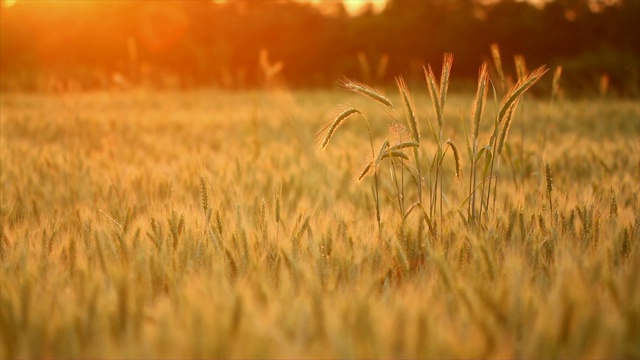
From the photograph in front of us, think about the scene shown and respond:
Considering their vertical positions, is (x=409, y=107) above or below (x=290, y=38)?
below

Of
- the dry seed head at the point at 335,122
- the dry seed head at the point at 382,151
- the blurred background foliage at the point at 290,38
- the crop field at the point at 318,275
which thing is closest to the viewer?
the crop field at the point at 318,275

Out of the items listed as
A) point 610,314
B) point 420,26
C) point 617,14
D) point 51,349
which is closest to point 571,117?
point 610,314

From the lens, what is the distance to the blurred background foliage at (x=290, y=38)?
52.1 feet

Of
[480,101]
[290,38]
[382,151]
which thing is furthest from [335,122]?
[290,38]

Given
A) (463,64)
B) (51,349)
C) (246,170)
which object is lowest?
(51,349)

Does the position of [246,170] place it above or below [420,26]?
below

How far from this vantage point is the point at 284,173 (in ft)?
10.3

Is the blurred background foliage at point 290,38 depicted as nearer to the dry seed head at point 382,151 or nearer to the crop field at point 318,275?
the crop field at point 318,275

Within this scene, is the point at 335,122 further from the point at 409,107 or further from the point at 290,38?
the point at 290,38

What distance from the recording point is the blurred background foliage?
15.9 metres

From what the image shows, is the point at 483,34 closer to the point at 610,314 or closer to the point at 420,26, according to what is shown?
the point at 420,26

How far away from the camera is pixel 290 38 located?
61.7 feet

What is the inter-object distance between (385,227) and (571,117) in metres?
5.83

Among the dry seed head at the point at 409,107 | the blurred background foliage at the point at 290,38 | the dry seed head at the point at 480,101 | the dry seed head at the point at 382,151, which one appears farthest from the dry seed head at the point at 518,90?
the blurred background foliage at the point at 290,38
